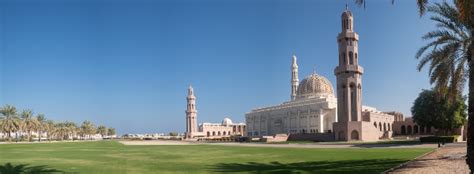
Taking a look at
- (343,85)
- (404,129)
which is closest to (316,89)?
(404,129)

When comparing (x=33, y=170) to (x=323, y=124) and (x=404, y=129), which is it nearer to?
(x=323, y=124)

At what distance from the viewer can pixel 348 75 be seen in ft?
201

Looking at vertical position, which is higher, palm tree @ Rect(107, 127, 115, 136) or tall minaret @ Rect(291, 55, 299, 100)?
tall minaret @ Rect(291, 55, 299, 100)

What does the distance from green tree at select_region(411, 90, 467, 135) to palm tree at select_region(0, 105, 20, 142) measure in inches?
2712

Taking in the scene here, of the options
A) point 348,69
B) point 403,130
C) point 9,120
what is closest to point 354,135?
point 348,69

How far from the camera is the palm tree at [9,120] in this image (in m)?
78.3

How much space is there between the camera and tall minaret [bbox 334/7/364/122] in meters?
60.7

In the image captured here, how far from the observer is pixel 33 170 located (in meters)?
17.2

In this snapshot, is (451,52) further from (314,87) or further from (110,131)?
(110,131)

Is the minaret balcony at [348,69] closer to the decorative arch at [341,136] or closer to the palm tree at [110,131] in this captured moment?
the decorative arch at [341,136]

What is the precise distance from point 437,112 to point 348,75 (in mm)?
16240

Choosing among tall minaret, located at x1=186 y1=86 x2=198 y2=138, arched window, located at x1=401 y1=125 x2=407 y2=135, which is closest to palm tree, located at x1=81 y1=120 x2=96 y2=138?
tall minaret, located at x1=186 y1=86 x2=198 y2=138

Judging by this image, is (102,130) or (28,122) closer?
(28,122)

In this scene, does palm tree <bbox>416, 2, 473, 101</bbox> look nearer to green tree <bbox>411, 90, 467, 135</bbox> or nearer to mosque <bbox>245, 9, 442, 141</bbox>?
green tree <bbox>411, 90, 467, 135</bbox>
